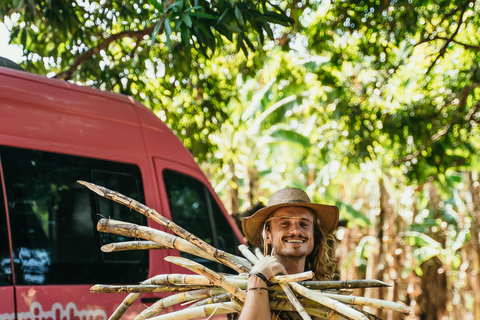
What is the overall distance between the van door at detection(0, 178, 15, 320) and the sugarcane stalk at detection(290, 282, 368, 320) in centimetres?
167

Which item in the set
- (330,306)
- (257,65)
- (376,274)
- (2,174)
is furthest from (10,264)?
(376,274)

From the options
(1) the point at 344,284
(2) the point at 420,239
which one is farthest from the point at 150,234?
(2) the point at 420,239

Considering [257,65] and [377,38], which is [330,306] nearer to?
[377,38]

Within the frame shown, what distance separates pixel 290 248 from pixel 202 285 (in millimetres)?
412

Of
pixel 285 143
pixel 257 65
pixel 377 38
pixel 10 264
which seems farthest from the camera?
pixel 285 143

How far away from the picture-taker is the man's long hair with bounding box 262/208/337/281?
2793 millimetres

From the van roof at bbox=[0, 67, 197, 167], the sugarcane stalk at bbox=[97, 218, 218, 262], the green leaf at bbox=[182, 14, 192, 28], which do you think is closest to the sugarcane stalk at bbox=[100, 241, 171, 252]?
the sugarcane stalk at bbox=[97, 218, 218, 262]

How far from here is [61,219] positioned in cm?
361

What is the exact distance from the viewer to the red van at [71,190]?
3330mm

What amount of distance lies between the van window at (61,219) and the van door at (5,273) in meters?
0.04

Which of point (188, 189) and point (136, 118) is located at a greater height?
point (136, 118)

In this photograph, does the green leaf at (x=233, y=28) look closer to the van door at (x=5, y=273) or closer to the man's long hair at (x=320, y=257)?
the man's long hair at (x=320, y=257)

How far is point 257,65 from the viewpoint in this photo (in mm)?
8242

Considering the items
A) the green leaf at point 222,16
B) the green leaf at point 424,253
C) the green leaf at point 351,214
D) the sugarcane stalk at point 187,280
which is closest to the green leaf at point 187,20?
the green leaf at point 222,16
